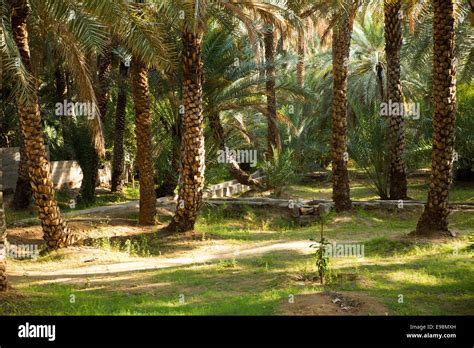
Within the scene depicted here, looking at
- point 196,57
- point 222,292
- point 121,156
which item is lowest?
point 222,292

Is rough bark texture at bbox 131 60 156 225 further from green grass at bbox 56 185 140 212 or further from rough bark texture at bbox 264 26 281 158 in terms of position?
rough bark texture at bbox 264 26 281 158

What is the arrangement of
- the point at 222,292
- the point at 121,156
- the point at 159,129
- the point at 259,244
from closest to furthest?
the point at 222,292 → the point at 259,244 → the point at 159,129 → the point at 121,156

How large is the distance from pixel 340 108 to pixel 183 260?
7836 millimetres

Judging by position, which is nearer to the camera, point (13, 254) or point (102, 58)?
point (13, 254)

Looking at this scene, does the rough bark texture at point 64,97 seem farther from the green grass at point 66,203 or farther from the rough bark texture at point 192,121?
the rough bark texture at point 192,121

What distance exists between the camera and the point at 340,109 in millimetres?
19453

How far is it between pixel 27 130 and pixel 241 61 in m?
9.98

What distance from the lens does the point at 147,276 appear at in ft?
39.3

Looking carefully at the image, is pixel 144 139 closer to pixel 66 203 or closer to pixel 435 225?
pixel 66 203

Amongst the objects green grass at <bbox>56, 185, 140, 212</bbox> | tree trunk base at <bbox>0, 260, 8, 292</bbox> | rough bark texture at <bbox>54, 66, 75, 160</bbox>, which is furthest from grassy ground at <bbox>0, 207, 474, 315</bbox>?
rough bark texture at <bbox>54, 66, 75, 160</bbox>

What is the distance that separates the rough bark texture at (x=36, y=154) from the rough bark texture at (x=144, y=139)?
11.6 feet

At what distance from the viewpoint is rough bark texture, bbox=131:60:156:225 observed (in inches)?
674

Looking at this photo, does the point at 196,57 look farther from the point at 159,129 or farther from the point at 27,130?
the point at 159,129
